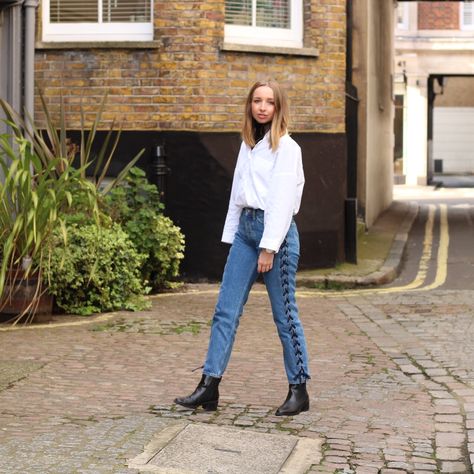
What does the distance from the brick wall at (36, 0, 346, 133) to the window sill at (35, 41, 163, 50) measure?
58mm

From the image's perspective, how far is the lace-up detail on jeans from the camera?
6.77 meters

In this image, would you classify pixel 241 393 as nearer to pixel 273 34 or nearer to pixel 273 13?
pixel 273 34

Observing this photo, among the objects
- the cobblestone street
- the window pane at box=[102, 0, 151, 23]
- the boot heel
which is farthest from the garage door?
the boot heel

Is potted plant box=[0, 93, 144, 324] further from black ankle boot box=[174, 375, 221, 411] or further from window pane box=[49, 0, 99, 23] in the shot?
window pane box=[49, 0, 99, 23]

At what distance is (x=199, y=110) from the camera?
1283cm

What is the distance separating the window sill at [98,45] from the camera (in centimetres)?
1281

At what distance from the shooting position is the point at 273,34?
43.9ft

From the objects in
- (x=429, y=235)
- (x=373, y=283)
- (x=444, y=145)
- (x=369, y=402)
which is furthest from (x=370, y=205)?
(x=444, y=145)

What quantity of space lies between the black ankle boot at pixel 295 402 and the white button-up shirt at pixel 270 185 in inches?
32.7

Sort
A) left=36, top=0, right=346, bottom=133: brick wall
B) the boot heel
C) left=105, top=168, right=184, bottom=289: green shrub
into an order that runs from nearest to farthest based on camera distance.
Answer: the boot heel < left=105, top=168, right=184, bottom=289: green shrub < left=36, top=0, right=346, bottom=133: brick wall

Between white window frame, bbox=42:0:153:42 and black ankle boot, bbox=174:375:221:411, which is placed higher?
white window frame, bbox=42:0:153:42

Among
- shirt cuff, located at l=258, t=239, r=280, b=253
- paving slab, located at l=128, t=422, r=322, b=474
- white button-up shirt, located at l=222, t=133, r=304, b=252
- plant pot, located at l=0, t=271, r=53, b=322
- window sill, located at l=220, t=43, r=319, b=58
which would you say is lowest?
paving slab, located at l=128, t=422, r=322, b=474

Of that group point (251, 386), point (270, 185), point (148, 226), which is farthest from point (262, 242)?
point (148, 226)

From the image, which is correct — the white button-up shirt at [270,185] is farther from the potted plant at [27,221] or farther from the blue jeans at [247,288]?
the potted plant at [27,221]
